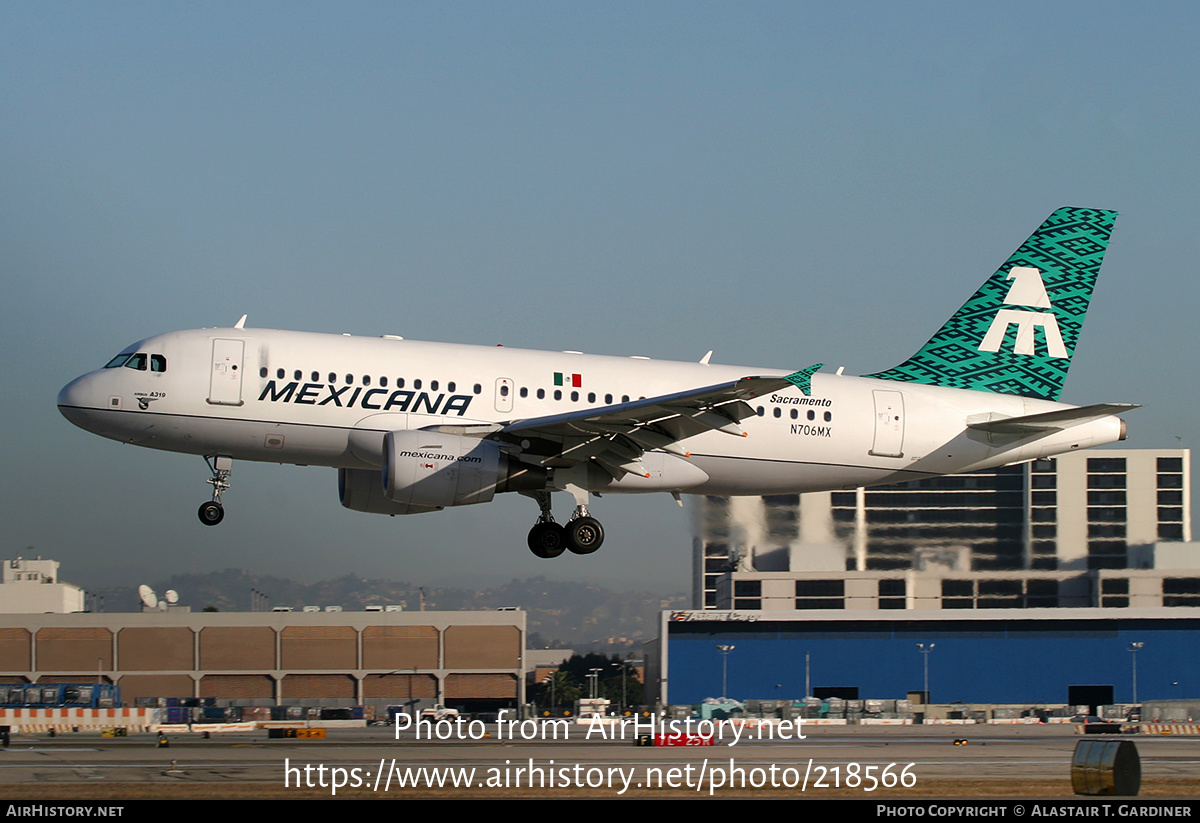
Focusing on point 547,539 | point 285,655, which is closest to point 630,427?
point 547,539

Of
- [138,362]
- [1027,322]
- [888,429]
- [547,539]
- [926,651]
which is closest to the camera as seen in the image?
[138,362]

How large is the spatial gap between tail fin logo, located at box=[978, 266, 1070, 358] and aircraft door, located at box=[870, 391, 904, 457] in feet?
14.0

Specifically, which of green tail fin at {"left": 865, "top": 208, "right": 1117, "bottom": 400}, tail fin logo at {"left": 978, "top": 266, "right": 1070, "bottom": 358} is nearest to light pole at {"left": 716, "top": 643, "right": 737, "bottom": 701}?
green tail fin at {"left": 865, "top": 208, "right": 1117, "bottom": 400}

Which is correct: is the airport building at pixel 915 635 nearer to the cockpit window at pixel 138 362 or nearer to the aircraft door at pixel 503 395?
the aircraft door at pixel 503 395

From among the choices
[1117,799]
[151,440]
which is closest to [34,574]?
[151,440]

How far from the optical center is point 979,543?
90750mm

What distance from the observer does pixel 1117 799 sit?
2497 cm

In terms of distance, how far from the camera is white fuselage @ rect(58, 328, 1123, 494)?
2833 centimetres

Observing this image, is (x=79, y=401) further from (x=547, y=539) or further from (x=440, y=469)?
(x=547, y=539)

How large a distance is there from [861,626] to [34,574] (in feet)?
192

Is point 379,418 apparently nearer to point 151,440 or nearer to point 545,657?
point 151,440

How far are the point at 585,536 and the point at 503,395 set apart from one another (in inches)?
148

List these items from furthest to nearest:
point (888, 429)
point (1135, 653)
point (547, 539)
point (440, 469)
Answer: point (1135, 653) < point (888, 429) < point (547, 539) < point (440, 469)

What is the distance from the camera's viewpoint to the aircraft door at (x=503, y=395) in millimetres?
29266
